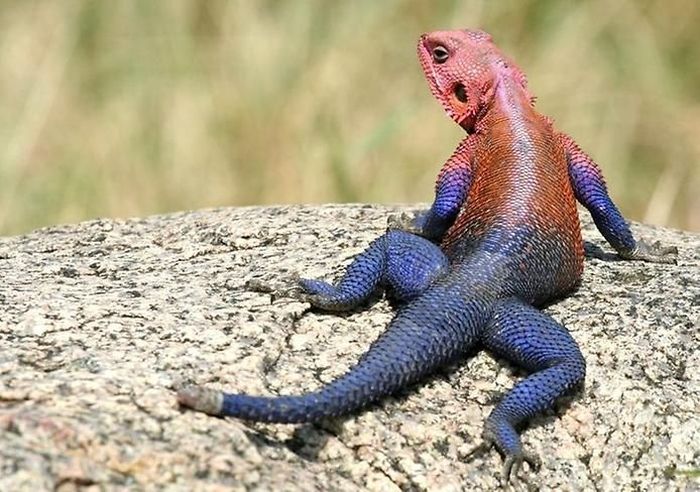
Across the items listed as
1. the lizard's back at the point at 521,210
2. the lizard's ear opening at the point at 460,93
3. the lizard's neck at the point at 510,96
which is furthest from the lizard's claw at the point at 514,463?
the lizard's ear opening at the point at 460,93

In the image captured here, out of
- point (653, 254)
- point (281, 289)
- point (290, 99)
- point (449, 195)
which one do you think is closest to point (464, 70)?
point (449, 195)

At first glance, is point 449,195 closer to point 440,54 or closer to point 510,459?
point 440,54

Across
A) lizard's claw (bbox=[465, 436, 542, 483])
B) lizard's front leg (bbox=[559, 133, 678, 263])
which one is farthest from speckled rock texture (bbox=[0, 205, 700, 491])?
lizard's front leg (bbox=[559, 133, 678, 263])

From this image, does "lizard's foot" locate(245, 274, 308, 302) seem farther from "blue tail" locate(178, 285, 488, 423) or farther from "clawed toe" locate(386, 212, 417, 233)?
"clawed toe" locate(386, 212, 417, 233)

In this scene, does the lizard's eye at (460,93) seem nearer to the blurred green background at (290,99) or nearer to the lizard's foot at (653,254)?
the lizard's foot at (653,254)

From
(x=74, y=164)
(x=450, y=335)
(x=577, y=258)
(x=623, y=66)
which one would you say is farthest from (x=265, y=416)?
(x=623, y=66)
